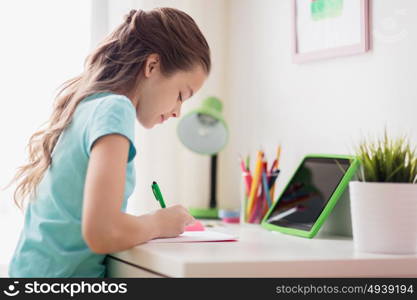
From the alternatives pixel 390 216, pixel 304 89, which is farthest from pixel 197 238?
pixel 304 89

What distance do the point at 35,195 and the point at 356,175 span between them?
789 millimetres

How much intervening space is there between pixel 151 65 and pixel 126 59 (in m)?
0.06

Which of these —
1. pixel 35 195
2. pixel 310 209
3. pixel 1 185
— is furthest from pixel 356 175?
pixel 1 185

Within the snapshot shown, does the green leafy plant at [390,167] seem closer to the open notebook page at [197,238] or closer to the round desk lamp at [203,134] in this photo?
the open notebook page at [197,238]

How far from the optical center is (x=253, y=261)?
1.27 m

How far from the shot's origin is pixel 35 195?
1570 mm

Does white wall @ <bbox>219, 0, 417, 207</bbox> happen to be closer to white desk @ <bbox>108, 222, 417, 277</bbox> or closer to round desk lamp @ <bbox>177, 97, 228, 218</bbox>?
round desk lamp @ <bbox>177, 97, 228, 218</bbox>

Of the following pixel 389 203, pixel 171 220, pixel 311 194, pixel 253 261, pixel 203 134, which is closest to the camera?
pixel 253 261

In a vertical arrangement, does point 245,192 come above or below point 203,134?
below

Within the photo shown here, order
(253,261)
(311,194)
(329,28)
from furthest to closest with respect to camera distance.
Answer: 1. (329,28)
2. (311,194)
3. (253,261)

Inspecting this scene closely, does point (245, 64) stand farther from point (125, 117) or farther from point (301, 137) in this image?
point (125, 117)

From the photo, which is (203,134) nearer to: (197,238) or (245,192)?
(245,192)

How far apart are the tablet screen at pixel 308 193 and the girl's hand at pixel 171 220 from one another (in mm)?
394

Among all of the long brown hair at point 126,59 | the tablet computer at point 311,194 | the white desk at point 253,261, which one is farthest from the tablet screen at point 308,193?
the long brown hair at point 126,59
